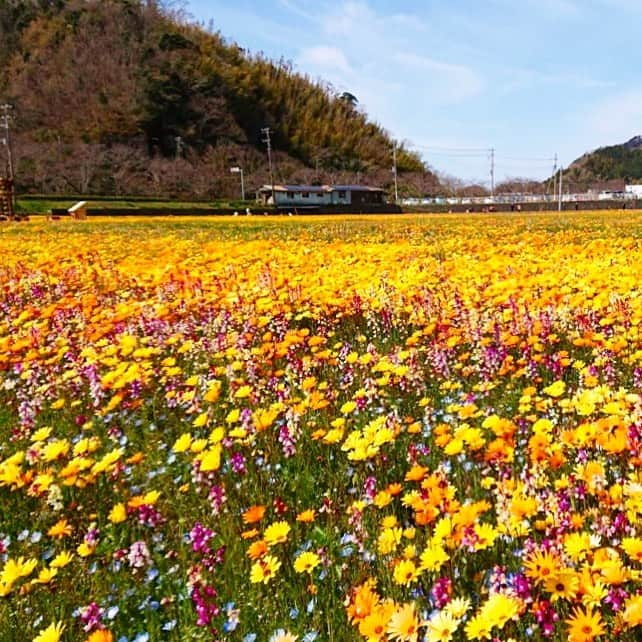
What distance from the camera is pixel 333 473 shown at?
239cm

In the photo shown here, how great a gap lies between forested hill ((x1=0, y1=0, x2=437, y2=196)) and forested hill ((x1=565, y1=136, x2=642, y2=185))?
47783 millimetres

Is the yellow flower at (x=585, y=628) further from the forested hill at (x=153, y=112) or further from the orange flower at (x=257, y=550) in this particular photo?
the forested hill at (x=153, y=112)

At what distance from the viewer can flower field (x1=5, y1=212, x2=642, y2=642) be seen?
1.43 m

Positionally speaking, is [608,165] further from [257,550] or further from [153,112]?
[257,550]

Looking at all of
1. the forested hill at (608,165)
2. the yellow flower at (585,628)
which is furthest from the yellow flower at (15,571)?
the forested hill at (608,165)

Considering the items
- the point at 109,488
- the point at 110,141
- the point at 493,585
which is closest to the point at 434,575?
the point at 493,585

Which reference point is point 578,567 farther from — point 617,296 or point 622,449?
point 617,296

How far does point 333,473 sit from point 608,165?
532 ft

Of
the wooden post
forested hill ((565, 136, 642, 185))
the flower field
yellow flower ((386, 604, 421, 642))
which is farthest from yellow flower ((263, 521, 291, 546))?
forested hill ((565, 136, 642, 185))

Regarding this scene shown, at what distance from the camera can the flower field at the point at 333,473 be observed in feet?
4.68

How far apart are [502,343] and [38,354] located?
110 inches

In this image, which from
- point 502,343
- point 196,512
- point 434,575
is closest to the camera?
point 434,575

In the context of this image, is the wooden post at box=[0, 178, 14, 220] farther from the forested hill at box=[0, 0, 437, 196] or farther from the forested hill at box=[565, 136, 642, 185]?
the forested hill at box=[565, 136, 642, 185]

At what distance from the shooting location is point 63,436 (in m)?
2.96
